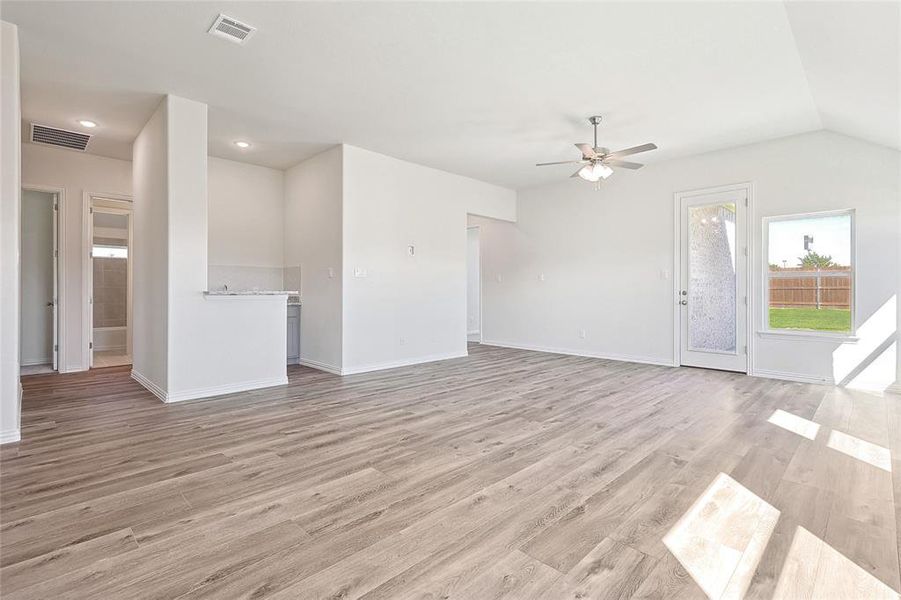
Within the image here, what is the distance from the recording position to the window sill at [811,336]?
195 inches

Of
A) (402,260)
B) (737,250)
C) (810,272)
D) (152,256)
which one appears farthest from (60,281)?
(810,272)

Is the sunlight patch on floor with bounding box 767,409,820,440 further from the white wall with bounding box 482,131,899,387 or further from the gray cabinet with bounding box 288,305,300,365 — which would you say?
the gray cabinet with bounding box 288,305,300,365

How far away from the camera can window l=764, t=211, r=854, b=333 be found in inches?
199

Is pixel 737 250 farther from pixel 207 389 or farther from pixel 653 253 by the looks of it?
pixel 207 389

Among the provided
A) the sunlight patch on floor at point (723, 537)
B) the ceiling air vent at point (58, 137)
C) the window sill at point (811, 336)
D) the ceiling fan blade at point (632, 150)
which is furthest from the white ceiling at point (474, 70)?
the sunlight patch on floor at point (723, 537)

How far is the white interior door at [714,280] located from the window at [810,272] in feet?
1.06

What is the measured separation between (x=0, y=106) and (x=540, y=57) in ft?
12.5

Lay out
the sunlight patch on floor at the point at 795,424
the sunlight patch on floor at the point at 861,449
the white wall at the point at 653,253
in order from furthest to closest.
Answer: the white wall at the point at 653,253
the sunlight patch on floor at the point at 795,424
the sunlight patch on floor at the point at 861,449

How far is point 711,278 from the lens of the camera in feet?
19.6

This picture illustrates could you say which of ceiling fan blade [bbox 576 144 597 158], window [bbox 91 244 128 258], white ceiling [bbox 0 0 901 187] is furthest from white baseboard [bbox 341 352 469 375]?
window [bbox 91 244 128 258]

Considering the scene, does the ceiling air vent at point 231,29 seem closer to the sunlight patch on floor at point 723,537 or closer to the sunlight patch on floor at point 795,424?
the sunlight patch on floor at point 723,537

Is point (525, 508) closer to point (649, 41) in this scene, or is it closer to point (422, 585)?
point (422, 585)

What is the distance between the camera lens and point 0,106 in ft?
9.67

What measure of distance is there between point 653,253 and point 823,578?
539 cm
